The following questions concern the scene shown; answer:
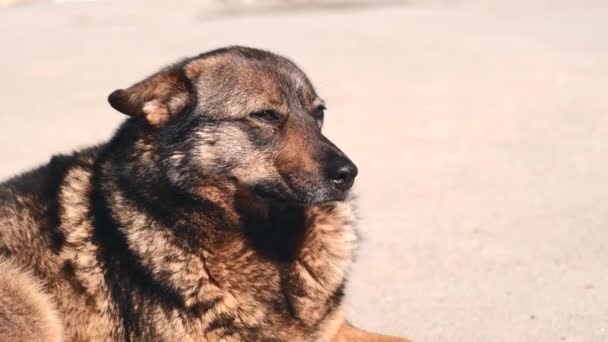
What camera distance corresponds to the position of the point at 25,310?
410 centimetres

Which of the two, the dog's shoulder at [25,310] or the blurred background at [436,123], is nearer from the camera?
the dog's shoulder at [25,310]

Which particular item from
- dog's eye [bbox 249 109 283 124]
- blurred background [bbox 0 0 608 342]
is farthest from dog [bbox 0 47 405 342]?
blurred background [bbox 0 0 608 342]

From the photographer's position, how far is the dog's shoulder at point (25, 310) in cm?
405

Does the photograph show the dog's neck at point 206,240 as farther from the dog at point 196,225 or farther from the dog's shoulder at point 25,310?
the dog's shoulder at point 25,310

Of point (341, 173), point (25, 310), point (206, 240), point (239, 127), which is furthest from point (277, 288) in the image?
point (25, 310)

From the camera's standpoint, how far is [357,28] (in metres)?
17.8

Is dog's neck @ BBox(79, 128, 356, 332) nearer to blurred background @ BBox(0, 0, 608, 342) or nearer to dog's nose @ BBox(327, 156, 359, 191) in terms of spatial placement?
dog's nose @ BBox(327, 156, 359, 191)

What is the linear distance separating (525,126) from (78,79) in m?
7.45

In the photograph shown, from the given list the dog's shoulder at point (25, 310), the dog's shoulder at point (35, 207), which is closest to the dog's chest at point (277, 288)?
the dog's shoulder at point (25, 310)

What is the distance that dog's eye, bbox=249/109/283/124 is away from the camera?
171 inches

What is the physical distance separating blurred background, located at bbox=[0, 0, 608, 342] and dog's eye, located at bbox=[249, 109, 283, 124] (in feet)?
5.20

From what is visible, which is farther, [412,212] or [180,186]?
[412,212]

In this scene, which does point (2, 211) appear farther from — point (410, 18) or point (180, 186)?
point (410, 18)

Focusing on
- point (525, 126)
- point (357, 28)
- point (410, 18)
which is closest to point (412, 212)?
point (525, 126)
